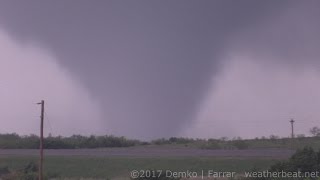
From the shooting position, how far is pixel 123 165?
196ft

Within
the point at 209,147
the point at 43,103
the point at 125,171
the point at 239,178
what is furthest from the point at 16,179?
the point at 209,147

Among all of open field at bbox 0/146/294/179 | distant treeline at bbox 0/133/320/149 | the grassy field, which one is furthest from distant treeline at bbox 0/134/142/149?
the grassy field

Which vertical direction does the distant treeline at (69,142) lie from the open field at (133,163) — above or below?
above

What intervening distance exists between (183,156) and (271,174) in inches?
1022

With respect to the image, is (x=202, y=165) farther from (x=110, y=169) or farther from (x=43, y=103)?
(x=43, y=103)

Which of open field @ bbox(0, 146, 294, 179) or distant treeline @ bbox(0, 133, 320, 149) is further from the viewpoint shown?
distant treeline @ bbox(0, 133, 320, 149)

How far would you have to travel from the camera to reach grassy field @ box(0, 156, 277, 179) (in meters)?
55.4

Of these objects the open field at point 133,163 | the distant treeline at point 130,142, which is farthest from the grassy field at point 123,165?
the distant treeline at point 130,142

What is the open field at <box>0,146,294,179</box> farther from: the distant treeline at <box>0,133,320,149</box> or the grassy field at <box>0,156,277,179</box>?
the distant treeline at <box>0,133,320,149</box>

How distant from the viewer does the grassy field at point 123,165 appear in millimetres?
55375

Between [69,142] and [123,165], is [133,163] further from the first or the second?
[69,142]

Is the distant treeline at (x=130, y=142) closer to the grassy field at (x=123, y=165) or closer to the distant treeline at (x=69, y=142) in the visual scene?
the distant treeline at (x=69, y=142)

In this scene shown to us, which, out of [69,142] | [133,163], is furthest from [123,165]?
[69,142]

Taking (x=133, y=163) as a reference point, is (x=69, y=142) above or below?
above
